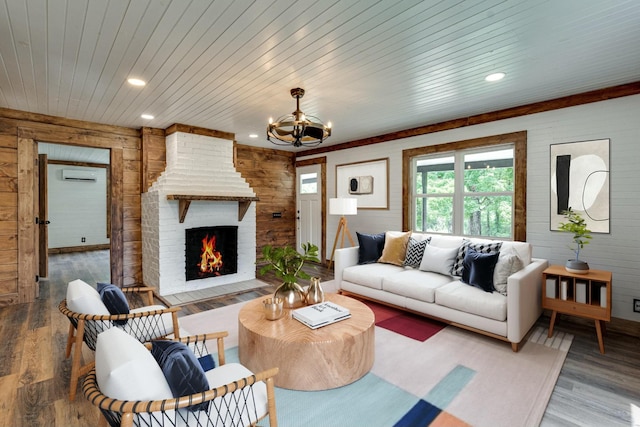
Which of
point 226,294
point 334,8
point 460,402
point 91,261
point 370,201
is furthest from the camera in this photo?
point 91,261

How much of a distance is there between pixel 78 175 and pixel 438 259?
918 cm

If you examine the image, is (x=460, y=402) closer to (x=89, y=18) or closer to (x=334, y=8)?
(x=334, y=8)

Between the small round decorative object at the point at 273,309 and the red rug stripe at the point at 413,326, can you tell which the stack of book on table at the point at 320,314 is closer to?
the small round decorative object at the point at 273,309

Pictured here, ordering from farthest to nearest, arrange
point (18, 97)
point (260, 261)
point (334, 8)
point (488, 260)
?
1. point (260, 261)
2. point (18, 97)
3. point (488, 260)
4. point (334, 8)

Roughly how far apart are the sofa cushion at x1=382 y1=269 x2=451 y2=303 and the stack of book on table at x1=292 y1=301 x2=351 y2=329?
1142 mm

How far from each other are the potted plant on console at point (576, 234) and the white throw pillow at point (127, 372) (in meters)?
3.48

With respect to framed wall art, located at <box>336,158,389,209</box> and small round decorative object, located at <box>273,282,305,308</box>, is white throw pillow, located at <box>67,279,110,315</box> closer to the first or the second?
small round decorative object, located at <box>273,282,305,308</box>

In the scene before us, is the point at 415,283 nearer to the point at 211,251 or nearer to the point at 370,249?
the point at 370,249

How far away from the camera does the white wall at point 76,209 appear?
8008 millimetres

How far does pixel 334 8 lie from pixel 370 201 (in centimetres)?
397

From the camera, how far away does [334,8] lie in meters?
1.88

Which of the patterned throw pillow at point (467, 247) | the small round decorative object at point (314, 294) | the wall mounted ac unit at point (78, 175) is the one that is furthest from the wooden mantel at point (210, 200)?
the wall mounted ac unit at point (78, 175)

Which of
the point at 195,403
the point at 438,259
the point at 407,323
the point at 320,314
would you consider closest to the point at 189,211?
the point at 320,314

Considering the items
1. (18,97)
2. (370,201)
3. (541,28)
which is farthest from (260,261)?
(541,28)
